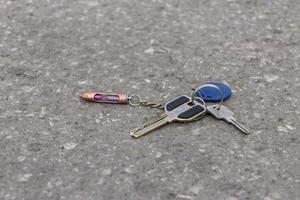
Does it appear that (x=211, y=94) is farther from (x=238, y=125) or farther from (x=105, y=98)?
(x=105, y=98)

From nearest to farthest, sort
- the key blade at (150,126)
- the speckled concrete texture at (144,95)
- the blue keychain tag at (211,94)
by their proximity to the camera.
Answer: the speckled concrete texture at (144,95) → the key blade at (150,126) → the blue keychain tag at (211,94)

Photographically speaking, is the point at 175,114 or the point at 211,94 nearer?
the point at 175,114

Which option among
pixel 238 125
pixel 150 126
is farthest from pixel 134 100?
pixel 238 125

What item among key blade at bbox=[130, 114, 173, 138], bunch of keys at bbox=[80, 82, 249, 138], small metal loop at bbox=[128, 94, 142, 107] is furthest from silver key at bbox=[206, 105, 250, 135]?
small metal loop at bbox=[128, 94, 142, 107]

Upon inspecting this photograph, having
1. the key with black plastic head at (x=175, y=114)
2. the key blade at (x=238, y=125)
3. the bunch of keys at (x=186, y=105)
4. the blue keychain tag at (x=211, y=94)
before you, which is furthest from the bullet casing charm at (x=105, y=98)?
the key blade at (x=238, y=125)

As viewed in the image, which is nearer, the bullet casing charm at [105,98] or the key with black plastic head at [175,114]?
the key with black plastic head at [175,114]

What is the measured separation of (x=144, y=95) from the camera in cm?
285

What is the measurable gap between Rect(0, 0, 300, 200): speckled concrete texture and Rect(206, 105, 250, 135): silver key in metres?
0.03

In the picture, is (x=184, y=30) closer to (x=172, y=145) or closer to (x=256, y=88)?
(x=256, y=88)

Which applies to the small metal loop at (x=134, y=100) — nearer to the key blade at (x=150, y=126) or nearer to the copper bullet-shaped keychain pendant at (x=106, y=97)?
the copper bullet-shaped keychain pendant at (x=106, y=97)

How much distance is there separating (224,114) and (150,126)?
0.39 m

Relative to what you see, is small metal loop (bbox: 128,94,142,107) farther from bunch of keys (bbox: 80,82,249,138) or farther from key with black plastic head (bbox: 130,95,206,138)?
key with black plastic head (bbox: 130,95,206,138)

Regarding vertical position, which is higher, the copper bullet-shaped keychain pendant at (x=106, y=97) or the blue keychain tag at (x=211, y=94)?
the blue keychain tag at (x=211, y=94)

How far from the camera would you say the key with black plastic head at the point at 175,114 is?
103 inches
